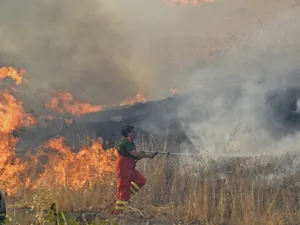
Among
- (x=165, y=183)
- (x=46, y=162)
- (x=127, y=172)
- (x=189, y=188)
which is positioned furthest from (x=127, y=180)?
(x=46, y=162)

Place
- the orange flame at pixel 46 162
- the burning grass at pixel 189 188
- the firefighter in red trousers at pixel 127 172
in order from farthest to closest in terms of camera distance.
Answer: the orange flame at pixel 46 162 → the firefighter in red trousers at pixel 127 172 → the burning grass at pixel 189 188

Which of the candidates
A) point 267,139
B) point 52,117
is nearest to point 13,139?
point 52,117

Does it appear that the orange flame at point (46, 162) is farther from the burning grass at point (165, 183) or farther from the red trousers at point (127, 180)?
the red trousers at point (127, 180)

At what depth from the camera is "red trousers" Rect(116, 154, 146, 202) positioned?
8.39 m

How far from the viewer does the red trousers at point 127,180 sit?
27.5 ft

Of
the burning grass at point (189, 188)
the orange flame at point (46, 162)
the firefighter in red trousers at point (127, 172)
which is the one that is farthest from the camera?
the orange flame at point (46, 162)

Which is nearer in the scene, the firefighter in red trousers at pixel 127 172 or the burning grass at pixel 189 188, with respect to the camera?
the burning grass at pixel 189 188

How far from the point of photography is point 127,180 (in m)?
8.41

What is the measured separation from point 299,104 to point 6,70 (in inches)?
390

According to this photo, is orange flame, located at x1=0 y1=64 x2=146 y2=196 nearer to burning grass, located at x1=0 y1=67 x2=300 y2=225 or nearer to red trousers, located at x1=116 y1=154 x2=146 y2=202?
burning grass, located at x1=0 y1=67 x2=300 y2=225

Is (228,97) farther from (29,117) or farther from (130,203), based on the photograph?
(29,117)

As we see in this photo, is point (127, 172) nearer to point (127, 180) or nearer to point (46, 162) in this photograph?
point (127, 180)

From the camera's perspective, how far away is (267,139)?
10828 millimetres

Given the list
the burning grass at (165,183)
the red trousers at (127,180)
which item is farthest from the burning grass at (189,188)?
the red trousers at (127,180)
